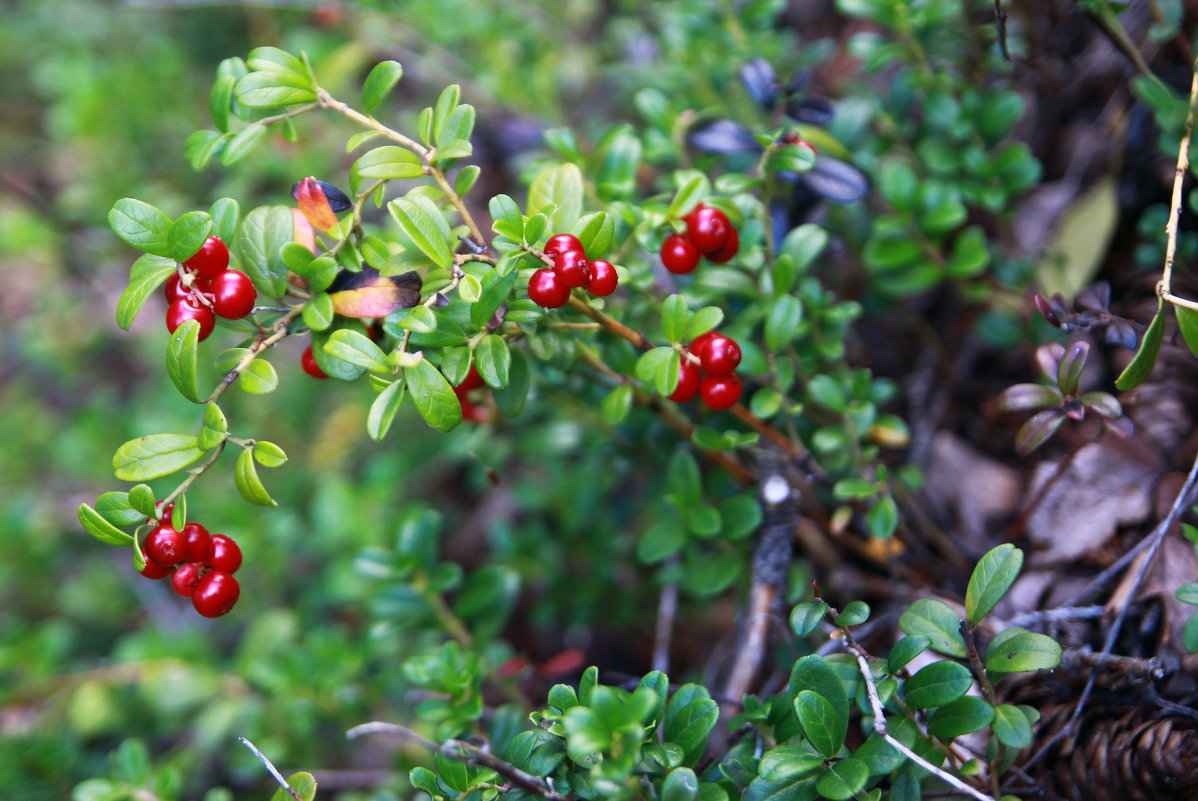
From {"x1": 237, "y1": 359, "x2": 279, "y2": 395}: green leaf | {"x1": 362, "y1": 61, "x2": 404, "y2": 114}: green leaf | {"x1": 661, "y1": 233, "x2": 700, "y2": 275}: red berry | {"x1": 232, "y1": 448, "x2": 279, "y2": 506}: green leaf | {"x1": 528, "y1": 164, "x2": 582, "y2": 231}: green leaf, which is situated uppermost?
{"x1": 362, "y1": 61, "x2": 404, "y2": 114}: green leaf

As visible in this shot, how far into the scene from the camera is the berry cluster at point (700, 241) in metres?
1.61

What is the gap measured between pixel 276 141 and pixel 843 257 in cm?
253

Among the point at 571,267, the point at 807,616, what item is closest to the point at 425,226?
the point at 571,267

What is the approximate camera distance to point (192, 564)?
4.62 ft

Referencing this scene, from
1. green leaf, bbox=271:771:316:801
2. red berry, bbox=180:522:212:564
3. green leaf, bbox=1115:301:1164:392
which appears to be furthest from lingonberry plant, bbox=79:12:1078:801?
green leaf, bbox=1115:301:1164:392

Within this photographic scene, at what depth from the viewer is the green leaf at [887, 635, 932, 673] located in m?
1.39

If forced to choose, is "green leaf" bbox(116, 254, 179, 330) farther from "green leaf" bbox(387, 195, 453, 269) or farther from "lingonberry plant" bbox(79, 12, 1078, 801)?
"green leaf" bbox(387, 195, 453, 269)

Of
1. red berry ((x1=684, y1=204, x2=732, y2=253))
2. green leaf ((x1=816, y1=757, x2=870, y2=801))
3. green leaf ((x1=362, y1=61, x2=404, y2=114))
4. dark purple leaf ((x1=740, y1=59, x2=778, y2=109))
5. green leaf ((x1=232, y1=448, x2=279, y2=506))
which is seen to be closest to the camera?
green leaf ((x1=816, y1=757, x2=870, y2=801))

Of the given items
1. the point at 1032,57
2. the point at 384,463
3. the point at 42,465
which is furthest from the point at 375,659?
the point at 1032,57

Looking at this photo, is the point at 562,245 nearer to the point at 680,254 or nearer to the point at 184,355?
the point at 680,254

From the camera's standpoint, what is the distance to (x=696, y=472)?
188 cm

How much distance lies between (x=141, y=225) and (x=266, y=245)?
0.21 metres

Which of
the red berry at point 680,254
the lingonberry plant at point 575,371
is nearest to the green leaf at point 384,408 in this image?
the lingonberry plant at point 575,371

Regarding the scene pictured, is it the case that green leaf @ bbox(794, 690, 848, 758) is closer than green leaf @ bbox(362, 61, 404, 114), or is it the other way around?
green leaf @ bbox(794, 690, 848, 758)
